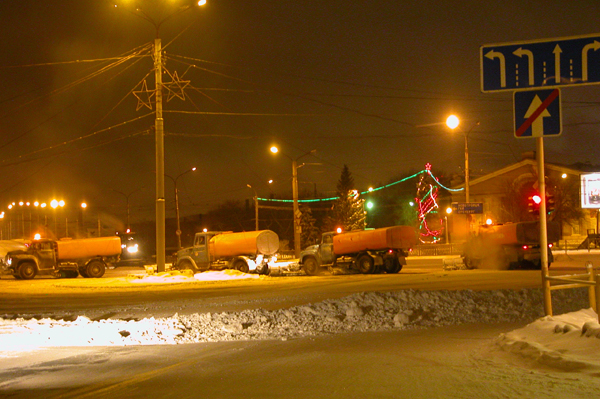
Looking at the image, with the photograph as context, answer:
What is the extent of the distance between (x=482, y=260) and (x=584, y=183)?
15379 millimetres

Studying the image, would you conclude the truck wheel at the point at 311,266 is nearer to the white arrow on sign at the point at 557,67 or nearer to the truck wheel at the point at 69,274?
the truck wheel at the point at 69,274

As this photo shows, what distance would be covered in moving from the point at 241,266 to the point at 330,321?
794 inches

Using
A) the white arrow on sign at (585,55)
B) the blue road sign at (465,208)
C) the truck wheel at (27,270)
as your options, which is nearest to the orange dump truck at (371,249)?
the blue road sign at (465,208)

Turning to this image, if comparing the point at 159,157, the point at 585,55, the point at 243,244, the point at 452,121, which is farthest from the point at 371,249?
the point at 585,55

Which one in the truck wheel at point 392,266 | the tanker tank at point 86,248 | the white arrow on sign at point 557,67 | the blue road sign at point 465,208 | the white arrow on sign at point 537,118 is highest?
the white arrow on sign at point 557,67

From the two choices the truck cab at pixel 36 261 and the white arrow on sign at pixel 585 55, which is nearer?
the white arrow on sign at pixel 585 55

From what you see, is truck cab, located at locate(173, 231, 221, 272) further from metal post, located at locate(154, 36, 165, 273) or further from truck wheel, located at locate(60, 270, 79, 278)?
truck wheel, located at locate(60, 270, 79, 278)

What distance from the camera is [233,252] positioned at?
31891 mm

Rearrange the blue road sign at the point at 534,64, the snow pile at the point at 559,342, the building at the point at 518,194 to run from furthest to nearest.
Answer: the building at the point at 518,194 < the blue road sign at the point at 534,64 < the snow pile at the point at 559,342

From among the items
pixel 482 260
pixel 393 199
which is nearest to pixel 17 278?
pixel 482 260

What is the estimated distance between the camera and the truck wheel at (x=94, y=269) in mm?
34719

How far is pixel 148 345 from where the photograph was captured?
1022cm

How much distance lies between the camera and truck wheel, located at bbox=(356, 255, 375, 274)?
30.3m

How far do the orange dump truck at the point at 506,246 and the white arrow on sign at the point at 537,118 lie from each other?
21.2m
